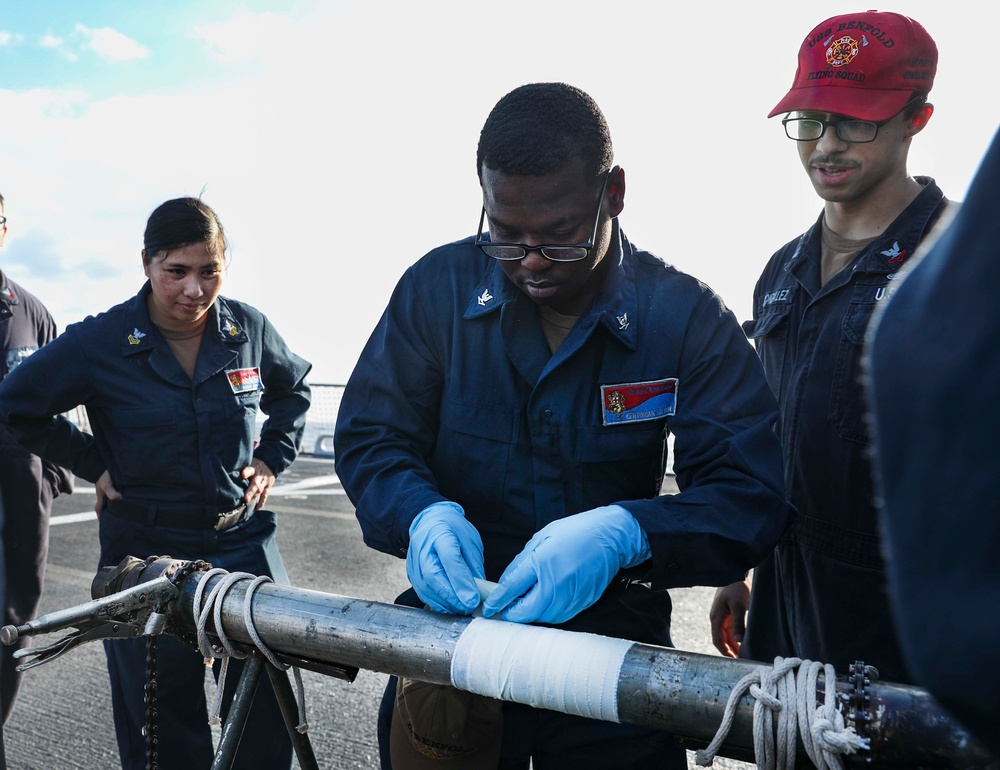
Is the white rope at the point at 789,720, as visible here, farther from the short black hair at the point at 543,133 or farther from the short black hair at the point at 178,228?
the short black hair at the point at 178,228

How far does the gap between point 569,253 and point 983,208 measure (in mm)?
1087

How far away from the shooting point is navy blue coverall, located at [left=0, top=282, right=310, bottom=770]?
2633mm

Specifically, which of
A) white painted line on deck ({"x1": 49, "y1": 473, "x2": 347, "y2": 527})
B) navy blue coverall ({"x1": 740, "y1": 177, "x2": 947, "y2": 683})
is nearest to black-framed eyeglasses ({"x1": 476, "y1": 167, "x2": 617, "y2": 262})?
navy blue coverall ({"x1": 740, "y1": 177, "x2": 947, "y2": 683})

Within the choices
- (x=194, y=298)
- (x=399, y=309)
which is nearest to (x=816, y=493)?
(x=399, y=309)

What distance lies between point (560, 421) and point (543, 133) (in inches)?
21.2

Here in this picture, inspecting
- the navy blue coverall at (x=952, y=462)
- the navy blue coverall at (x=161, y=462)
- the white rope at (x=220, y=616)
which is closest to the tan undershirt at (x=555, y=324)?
the white rope at (x=220, y=616)

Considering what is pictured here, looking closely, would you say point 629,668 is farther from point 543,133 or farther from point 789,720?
point 543,133

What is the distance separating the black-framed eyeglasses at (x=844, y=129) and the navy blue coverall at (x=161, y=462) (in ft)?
6.37

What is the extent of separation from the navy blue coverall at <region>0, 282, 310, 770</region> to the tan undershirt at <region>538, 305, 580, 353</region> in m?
1.52

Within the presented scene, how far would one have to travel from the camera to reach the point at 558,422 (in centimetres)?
165

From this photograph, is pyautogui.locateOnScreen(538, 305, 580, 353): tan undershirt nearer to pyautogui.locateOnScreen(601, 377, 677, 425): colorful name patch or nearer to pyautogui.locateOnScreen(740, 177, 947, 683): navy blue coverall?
pyautogui.locateOnScreen(601, 377, 677, 425): colorful name patch

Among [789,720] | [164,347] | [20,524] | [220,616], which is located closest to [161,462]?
[164,347]

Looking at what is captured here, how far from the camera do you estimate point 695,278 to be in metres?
1.73

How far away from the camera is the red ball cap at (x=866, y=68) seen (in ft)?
7.09
